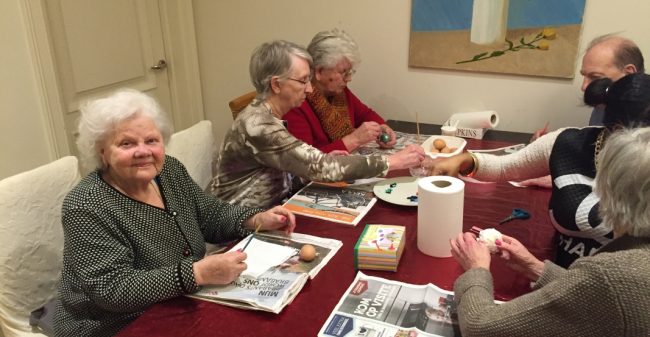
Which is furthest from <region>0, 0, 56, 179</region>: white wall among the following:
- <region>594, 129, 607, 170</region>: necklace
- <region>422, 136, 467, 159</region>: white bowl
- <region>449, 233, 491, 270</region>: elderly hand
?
<region>594, 129, 607, 170</region>: necklace

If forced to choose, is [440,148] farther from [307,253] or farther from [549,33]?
[307,253]

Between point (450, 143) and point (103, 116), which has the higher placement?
point (103, 116)

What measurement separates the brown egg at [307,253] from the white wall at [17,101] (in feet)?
5.72

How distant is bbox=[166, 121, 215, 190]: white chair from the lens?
2.10 meters

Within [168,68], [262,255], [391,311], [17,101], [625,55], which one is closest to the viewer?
[391,311]

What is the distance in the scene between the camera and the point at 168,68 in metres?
3.23

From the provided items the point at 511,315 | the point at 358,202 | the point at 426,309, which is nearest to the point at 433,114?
the point at 358,202

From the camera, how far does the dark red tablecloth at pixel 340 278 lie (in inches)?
42.4

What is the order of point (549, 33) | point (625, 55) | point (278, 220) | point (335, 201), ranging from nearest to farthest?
point (278, 220) → point (335, 201) → point (625, 55) → point (549, 33)

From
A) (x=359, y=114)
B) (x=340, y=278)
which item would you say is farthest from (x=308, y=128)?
(x=340, y=278)

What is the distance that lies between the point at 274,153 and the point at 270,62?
34 centimetres

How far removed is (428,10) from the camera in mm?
2646

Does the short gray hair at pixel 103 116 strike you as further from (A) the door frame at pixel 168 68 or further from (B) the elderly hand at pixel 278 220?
(A) the door frame at pixel 168 68

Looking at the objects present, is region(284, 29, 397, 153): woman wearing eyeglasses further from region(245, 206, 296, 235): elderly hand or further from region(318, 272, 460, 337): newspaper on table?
region(318, 272, 460, 337): newspaper on table
